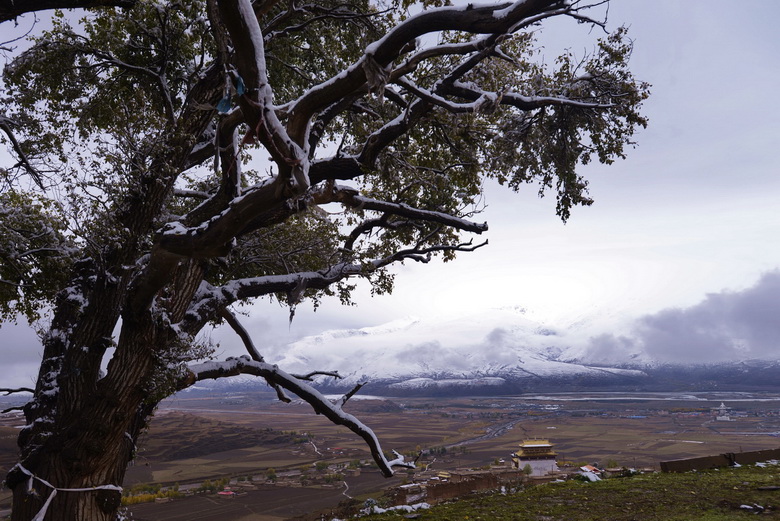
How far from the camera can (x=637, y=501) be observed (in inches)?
257

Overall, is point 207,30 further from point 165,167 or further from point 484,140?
point 484,140

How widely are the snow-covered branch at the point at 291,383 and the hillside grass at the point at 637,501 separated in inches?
36.3

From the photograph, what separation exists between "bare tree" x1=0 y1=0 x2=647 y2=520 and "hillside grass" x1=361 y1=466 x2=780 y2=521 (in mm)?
1497

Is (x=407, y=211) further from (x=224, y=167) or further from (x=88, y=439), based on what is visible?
(x=88, y=439)

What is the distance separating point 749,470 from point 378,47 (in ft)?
32.0

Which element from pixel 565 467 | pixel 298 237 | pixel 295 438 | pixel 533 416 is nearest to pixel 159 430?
pixel 295 438

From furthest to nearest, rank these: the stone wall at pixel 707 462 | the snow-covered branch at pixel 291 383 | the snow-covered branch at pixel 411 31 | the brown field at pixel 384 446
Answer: the brown field at pixel 384 446 < the stone wall at pixel 707 462 < the snow-covered branch at pixel 291 383 < the snow-covered branch at pixel 411 31

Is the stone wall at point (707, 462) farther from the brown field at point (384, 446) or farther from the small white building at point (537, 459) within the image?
the small white building at point (537, 459)

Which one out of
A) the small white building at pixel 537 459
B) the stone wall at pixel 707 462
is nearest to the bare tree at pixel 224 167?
the stone wall at pixel 707 462

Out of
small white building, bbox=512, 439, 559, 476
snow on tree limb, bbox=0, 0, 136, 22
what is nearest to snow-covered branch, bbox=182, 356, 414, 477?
snow on tree limb, bbox=0, 0, 136, 22

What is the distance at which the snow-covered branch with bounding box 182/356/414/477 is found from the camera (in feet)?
21.7

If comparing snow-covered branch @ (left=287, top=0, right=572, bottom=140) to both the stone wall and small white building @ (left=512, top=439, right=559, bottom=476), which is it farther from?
small white building @ (left=512, top=439, right=559, bottom=476)

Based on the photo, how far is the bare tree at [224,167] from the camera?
3.84 m

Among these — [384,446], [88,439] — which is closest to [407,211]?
[88,439]
